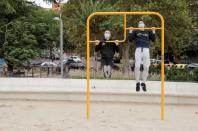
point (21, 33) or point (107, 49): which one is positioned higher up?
point (21, 33)

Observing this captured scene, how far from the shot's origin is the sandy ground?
957 centimetres

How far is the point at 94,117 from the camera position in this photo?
36.1 ft

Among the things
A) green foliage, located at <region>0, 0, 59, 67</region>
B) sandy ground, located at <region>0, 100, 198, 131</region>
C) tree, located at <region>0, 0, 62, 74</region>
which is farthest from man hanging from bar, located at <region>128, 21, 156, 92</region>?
green foliage, located at <region>0, 0, 59, 67</region>

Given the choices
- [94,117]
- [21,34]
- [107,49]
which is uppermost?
[21,34]

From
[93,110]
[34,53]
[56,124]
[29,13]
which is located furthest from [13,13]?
[56,124]

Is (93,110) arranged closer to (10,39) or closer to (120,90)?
(120,90)

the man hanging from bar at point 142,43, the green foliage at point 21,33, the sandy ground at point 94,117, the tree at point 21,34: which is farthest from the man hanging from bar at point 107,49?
the green foliage at point 21,33

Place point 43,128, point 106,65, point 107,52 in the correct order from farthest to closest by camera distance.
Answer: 1. point 106,65
2. point 107,52
3. point 43,128

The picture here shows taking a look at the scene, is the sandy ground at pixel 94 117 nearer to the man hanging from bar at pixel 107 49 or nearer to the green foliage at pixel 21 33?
the man hanging from bar at pixel 107 49

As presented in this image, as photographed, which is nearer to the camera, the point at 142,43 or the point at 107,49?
A: the point at 142,43

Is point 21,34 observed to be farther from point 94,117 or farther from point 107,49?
point 94,117

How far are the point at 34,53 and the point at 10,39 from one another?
172 centimetres

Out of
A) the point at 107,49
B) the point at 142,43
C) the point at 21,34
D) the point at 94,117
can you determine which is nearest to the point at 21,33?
the point at 21,34

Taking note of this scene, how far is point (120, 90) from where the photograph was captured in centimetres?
1425
